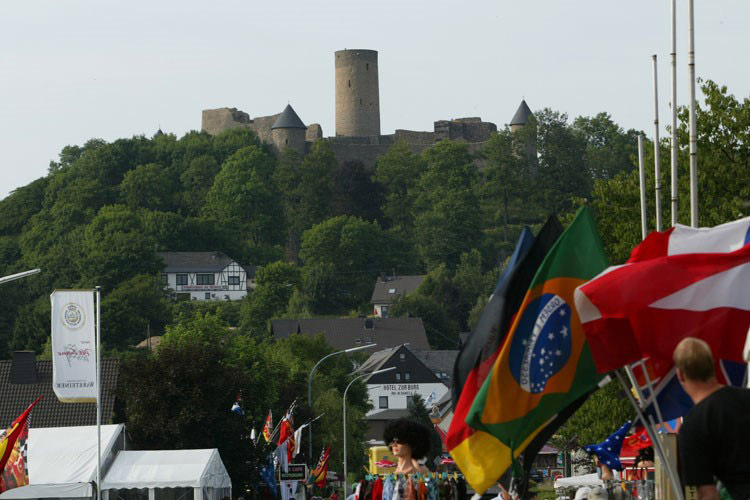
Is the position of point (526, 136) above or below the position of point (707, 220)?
above

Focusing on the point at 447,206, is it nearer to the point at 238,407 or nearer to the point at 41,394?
the point at 41,394

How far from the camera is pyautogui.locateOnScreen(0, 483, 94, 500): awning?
3297 cm

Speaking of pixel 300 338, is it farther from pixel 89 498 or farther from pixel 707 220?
pixel 707 220

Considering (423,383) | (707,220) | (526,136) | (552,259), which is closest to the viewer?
(552,259)

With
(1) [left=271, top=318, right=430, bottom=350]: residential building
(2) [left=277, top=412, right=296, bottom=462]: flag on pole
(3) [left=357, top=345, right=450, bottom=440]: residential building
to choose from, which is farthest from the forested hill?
(2) [left=277, top=412, right=296, bottom=462]: flag on pole

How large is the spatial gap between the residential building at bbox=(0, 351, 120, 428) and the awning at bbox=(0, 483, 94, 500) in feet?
48.1

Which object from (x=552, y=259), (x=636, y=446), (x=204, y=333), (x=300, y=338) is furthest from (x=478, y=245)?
(x=552, y=259)

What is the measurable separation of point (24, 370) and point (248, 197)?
340 feet

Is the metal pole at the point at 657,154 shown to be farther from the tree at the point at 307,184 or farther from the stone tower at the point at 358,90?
the stone tower at the point at 358,90

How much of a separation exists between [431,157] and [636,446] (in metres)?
140

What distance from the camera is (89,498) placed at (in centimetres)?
3438

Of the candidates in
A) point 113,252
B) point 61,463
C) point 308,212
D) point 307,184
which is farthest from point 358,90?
point 61,463

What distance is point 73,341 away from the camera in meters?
29.3

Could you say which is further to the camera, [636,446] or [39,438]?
[39,438]
